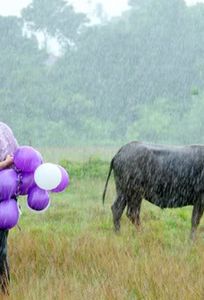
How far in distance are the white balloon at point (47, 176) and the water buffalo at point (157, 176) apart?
3.62 meters

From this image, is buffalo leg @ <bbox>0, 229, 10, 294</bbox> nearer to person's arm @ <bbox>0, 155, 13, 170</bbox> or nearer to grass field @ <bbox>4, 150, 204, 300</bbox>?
grass field @ <bbox>4, 150, 204, 300</bbox>

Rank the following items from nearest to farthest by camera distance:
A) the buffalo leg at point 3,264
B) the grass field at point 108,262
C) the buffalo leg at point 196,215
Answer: the grass field at point 108,262 < the buffalo leg at point 3,264 < the buffalo leg at point 196,215

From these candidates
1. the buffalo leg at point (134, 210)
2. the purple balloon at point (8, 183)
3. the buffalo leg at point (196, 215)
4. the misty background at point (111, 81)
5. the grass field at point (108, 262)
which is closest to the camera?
the purple balloon at point (8, 183)

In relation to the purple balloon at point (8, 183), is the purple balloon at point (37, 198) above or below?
below

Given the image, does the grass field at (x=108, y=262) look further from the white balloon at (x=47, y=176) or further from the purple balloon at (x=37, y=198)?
the white balloon at (x=47, y=176)

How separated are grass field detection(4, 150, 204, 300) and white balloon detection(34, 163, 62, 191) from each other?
74 cm

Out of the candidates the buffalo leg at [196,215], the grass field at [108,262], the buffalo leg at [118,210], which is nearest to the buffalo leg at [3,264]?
the grass field at [108,262]

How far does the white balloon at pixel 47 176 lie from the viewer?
175 inches

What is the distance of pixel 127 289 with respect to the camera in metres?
4.73

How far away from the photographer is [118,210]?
26.8 ft

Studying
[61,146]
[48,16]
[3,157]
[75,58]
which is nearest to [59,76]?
[75,58]

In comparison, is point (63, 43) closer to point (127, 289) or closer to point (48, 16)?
point (48, 16)

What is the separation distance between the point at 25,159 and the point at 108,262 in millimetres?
1517

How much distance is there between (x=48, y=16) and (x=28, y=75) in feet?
37.7
